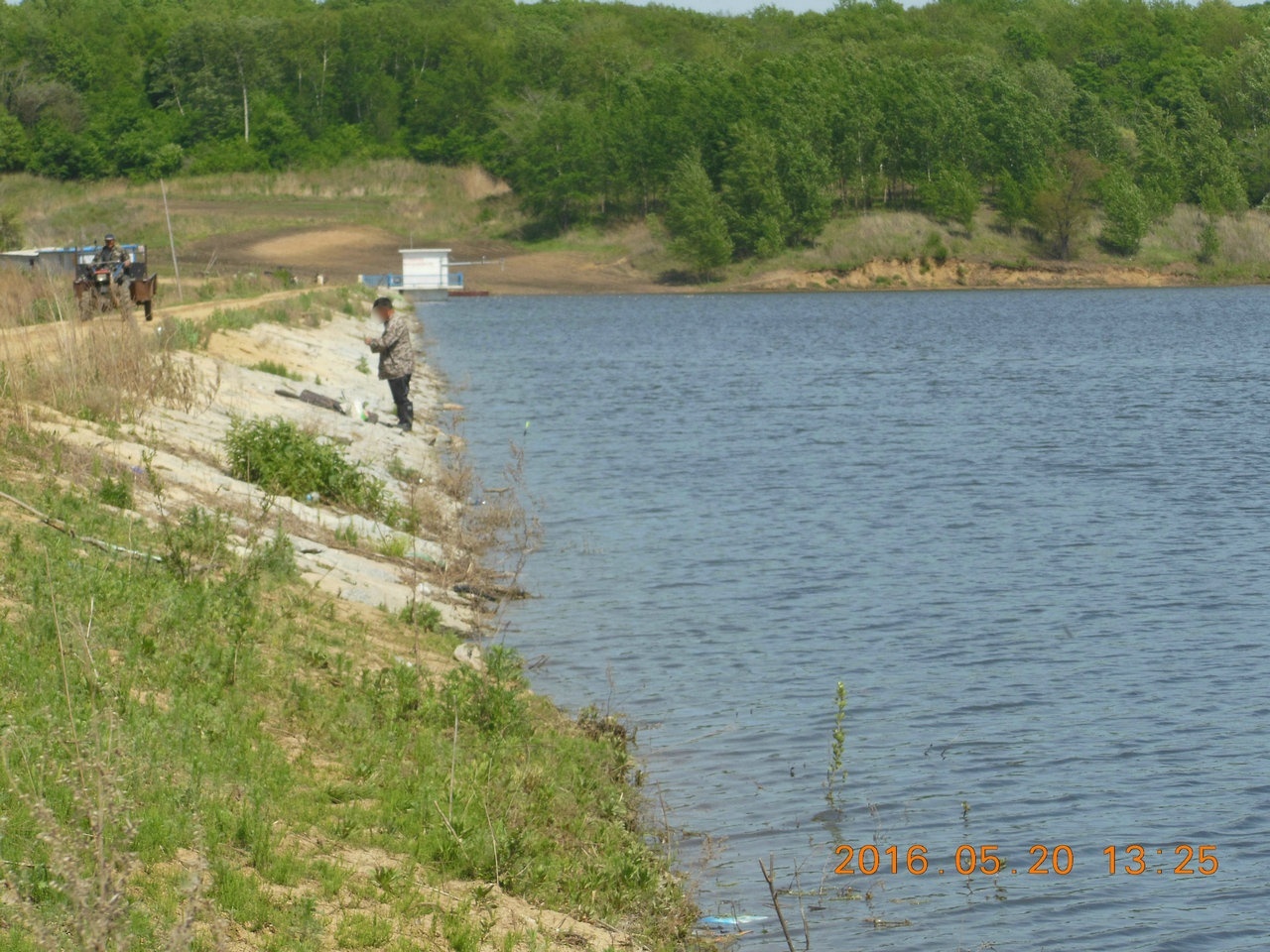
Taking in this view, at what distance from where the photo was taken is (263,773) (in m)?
7.42

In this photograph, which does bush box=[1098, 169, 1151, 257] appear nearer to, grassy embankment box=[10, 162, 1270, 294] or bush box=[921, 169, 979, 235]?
grassy embankment box=[10, 162, 1270, 294]

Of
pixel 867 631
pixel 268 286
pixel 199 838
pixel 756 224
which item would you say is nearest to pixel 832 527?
pixel 867 631

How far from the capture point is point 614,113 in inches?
3996

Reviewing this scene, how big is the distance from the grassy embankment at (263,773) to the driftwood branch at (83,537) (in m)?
0.04

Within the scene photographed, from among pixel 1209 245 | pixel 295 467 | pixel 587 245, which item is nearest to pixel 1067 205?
pixel 1209 245

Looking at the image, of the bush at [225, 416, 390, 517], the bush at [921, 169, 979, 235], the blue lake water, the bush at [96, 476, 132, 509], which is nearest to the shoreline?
the bush at [921, 169, 979, 235]

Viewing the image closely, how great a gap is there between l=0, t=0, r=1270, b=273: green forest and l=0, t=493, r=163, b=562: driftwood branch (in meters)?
81.3

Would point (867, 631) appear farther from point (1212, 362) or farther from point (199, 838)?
point (1212, 362)

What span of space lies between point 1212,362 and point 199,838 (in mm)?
39801

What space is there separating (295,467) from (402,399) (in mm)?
7170

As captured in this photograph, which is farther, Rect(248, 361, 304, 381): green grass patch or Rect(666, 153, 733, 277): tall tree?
Rect(666, 153, 733, 277): tall tree

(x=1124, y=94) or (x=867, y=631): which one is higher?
(x=1124, y=94)

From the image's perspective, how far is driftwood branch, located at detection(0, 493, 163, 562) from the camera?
10.3 meters

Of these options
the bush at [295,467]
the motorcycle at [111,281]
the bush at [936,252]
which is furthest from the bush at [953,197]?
the bush at [295,467]
